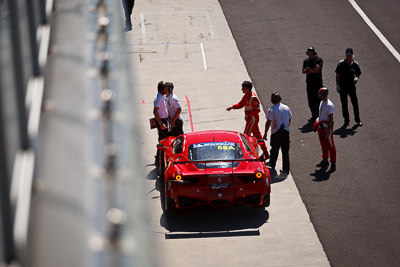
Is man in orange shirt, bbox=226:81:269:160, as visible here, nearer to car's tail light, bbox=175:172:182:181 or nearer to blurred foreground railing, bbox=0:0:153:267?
car's tail light, bbox=175:172:182:181

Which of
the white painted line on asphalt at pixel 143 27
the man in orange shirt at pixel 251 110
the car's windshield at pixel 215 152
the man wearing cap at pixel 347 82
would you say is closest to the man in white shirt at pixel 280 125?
the man in orange shirt at pixel 251 110

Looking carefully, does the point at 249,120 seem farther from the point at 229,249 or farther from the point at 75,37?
the point at 75,37

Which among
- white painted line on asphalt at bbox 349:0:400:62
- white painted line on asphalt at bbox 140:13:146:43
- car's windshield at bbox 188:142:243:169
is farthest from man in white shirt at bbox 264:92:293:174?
white painted line on asphalt at bbox 140:13:146:43

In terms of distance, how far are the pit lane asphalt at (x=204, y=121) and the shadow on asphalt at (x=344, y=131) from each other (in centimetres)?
157

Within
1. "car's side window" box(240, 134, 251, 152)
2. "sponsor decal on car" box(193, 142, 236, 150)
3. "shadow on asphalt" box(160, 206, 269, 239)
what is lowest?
"shadow on asphalt" box(160, 206, 269, 239)

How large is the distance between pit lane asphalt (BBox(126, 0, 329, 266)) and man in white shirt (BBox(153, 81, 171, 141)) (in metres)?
0.59

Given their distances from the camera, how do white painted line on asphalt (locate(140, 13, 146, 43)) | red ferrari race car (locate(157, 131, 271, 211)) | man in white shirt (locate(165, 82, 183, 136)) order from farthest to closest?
white painted line on asphalt (locate(140, 13, 146, 43)) < man in white shirt (locate(165, 82, 183, 136)) < red ferrari race car (locate(157, 131, 271, 211))

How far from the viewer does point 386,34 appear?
75.9 feet

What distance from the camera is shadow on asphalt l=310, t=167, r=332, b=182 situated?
14.2 m

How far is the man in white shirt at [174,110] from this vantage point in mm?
14528

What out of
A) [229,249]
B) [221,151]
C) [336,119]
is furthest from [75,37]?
[336,119]

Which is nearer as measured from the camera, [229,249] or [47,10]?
[47,10]

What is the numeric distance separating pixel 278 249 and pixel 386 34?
1306 cm

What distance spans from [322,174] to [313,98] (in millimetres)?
2900
